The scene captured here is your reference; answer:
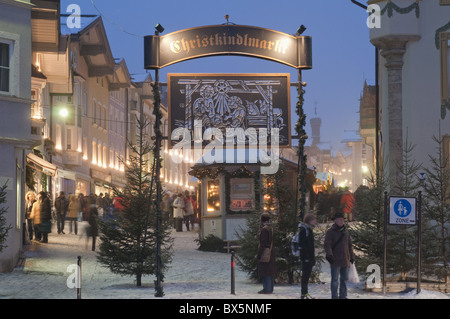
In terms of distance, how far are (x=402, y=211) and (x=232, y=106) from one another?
3.86 m

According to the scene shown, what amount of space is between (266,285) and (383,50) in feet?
39.1

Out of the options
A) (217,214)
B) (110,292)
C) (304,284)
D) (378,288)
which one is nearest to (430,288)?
(378,288)

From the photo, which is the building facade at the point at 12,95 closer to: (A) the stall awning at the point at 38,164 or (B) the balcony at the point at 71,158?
(A) the stall awning at the point at 38,164

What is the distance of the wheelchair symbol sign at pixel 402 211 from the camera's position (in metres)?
17.4

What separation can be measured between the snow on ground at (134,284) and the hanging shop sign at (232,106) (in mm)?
3000

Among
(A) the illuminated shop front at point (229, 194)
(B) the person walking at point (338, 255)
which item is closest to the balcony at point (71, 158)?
(A) the illuminated shop front at point (229, 194)

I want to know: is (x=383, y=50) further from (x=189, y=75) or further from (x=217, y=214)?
(x=189, y=75)

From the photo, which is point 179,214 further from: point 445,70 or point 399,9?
point 445,70

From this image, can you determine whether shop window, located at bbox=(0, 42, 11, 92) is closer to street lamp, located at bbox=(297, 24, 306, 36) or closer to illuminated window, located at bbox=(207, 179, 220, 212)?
street lamp, located at bbox=(297, 24, 306, 36)

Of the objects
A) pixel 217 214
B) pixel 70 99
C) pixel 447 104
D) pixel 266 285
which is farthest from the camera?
pixel 70 99

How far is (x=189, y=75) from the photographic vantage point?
1825cm

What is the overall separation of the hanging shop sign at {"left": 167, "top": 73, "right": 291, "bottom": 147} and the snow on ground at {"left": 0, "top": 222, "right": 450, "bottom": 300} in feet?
9.84

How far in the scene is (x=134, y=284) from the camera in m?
19.9

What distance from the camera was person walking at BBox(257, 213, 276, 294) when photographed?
693 inches
